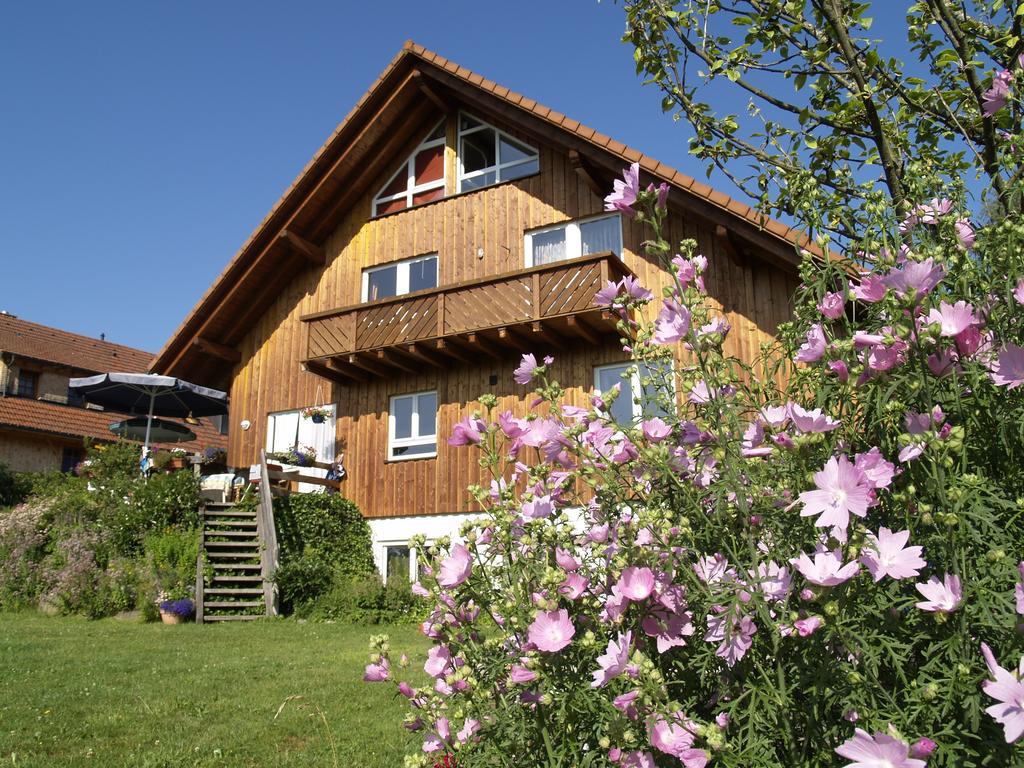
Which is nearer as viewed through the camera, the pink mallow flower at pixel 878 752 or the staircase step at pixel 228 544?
the pink mallow flower at pixel 878 752

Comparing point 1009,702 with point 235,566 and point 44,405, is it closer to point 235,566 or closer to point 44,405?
point 235,566

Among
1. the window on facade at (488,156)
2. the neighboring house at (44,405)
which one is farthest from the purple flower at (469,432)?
the neighboring house at (44,405)

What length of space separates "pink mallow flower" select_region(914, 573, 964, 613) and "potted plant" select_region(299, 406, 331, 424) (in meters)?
15.0

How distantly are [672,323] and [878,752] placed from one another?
42.5 inches

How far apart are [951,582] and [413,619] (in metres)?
11.7

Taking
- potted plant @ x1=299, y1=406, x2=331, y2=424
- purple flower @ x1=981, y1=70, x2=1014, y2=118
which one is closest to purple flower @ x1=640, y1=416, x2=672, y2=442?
purple flower @ x1=981, y1=70, x2=1014, y2=118

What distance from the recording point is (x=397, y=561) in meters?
14.9

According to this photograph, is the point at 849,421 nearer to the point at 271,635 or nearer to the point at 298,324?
the point at 271,635

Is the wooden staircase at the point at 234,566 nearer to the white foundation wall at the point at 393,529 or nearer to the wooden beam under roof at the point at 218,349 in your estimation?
the white foundation wall at the point at 393,529

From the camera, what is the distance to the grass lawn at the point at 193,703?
176 inches

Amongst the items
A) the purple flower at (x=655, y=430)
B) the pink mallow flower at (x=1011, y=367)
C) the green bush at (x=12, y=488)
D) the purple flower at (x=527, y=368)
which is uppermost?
the green bush at (x=12, y=488)

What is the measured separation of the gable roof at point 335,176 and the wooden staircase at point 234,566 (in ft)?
13.7

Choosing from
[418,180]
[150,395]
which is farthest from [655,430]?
[150,395]

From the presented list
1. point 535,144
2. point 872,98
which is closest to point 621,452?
point 872,98
